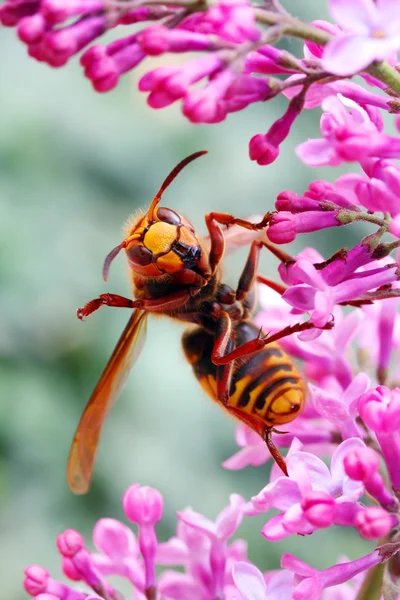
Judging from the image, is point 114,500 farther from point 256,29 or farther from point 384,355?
point 256,29

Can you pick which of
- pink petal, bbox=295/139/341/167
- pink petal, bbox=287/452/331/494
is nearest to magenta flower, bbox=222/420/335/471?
pink petal, bbox=287/452/331/494

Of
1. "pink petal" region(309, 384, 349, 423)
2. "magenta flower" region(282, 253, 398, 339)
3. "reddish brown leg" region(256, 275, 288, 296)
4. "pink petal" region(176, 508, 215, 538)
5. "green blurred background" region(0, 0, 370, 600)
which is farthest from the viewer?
"green blurred background" region(0, 0, 370, 600)

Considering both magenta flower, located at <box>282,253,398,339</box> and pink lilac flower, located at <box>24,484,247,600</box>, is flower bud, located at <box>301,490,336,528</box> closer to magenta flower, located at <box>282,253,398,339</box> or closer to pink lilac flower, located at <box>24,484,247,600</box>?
magenta flower, located at <box>282,253,398,339</box>

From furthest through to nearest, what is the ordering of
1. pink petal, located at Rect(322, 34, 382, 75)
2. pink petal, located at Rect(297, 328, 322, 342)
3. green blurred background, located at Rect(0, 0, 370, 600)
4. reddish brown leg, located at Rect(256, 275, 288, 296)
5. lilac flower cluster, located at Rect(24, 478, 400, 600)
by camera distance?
green blurred background, located at Rect(0, 0, 370, 600)
reddish brown leg, located at Rect(256, 275, 288, 296)
lilac flower cluster, located at Rect(24, 478, 400, 600)
pink petal, located at Rect(297, 328, 322, 342)
pink petal, located at Rect(322, 34, 382, 75)

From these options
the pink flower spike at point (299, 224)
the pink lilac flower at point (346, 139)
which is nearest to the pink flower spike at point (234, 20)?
the pink lilac flower at point (346, 139)

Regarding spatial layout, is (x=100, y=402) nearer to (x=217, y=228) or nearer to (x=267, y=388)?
(x=267, y=388)

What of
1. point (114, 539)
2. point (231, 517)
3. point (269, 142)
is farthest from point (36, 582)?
point (269, 142)

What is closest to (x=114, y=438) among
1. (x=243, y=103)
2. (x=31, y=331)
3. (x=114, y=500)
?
(x=114, y=500)
